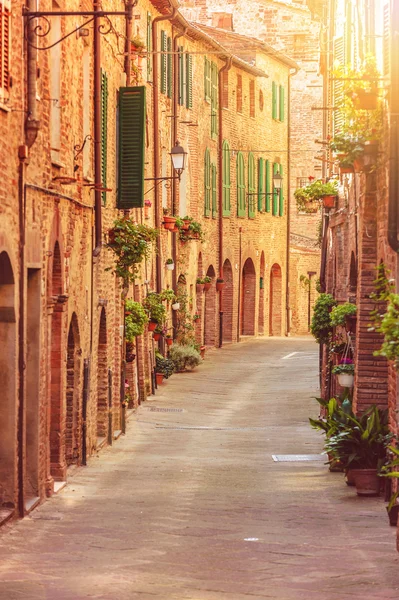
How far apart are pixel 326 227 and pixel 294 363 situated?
935cm

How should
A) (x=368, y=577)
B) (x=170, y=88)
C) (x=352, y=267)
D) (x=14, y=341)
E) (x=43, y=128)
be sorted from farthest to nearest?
1. (x=170, y=88)
2. (x=352, y=267)
3. (x=43, y=128)
4. (x=14, y=341)
5. (x=368, y=577)

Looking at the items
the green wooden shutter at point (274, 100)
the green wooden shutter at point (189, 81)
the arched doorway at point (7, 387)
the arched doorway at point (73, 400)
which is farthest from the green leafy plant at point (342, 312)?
the green wooden shutter at point (274, 100)

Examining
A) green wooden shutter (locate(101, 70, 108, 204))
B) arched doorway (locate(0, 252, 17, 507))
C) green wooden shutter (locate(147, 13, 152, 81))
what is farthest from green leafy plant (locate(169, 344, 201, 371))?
arched doorway (locate(0, 252, 17, 507))

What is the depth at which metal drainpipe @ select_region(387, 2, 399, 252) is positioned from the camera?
12.7 meters

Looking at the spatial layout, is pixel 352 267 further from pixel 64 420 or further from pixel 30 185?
pixel 30 185

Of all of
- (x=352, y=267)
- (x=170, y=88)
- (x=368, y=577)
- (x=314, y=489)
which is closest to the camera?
(x=368, y=577)

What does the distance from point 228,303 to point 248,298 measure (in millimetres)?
2908

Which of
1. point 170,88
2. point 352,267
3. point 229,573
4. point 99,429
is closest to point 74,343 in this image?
point 99,429

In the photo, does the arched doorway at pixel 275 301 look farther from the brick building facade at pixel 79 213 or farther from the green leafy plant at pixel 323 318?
the green leafy plant at pixel 323 318

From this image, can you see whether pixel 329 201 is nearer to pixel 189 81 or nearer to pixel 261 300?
pixel 189 81

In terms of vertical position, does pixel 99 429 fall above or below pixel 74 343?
below

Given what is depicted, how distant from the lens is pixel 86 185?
55.9 feet

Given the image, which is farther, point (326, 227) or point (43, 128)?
point (326, 227)

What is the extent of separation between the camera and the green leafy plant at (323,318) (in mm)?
22031
